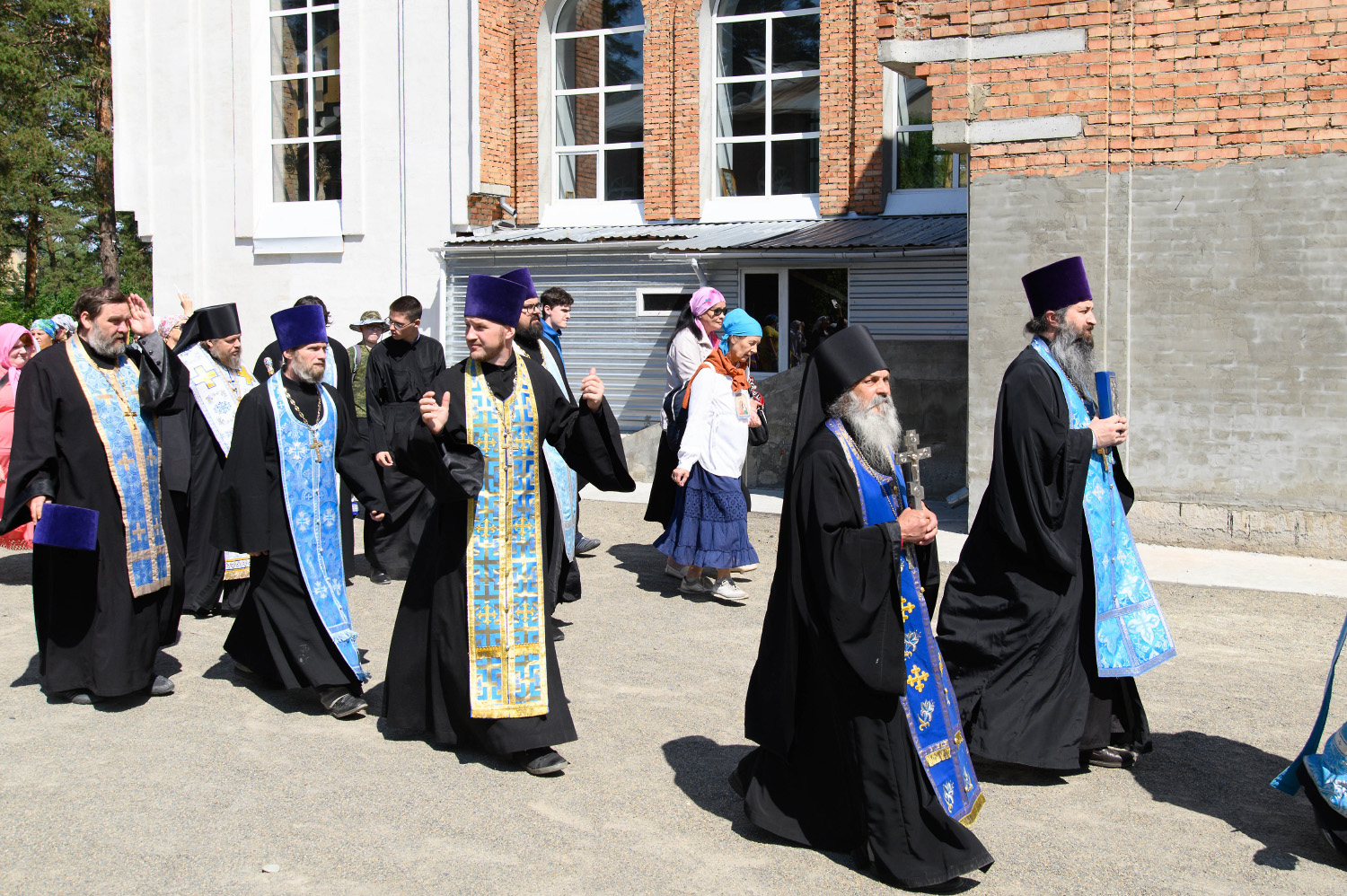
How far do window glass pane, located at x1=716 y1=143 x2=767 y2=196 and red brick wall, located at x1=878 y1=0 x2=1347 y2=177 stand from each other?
613 centimetres

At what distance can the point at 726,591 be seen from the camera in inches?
322

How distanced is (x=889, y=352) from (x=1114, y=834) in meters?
8.54

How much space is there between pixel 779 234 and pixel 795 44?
2.84 meters

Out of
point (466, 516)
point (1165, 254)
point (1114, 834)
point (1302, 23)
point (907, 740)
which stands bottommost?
point (1114, 834)

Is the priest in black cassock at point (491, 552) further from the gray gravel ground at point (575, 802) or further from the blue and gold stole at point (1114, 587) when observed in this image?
the blue and gold stole at point (1114, 587)

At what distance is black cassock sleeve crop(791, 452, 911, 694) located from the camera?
12.7ft

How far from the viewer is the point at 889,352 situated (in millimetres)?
12578

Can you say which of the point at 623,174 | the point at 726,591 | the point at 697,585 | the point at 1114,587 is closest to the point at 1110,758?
the point at 1114,587

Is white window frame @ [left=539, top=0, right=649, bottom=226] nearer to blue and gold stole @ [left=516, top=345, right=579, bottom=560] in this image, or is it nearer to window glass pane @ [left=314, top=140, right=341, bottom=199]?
window glass pane @ [left=314, top=140, right=341, bottom=199]

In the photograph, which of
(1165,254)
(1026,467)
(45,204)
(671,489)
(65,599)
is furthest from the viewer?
(45,204)

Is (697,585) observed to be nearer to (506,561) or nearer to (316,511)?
(316,511)

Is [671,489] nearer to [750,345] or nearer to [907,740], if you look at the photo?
[750,345]

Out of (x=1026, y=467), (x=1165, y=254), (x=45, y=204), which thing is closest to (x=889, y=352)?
(x=1165, y=254)

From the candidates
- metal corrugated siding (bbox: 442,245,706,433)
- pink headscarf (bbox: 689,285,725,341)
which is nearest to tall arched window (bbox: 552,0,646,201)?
metal corrugated siding (bbox: 442,245,706,433)
